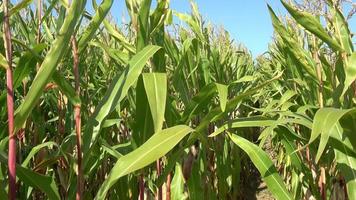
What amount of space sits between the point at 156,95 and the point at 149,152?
0.49 feet

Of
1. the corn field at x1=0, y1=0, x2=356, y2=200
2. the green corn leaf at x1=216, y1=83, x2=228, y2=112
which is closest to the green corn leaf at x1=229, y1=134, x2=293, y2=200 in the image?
the corn field at x1=0, y1=0, x2=356, y2=200

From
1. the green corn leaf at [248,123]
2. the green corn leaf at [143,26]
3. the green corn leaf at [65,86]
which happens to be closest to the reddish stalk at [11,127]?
the green corn leaf at [65,86]

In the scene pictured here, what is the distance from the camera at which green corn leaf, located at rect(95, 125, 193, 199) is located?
2.87 feet

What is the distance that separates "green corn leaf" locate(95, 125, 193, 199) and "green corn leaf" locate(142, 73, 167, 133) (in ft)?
0.11

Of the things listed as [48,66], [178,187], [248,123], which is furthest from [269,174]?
[48,66]

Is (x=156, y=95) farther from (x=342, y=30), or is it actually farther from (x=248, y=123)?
(x=342, y=30)

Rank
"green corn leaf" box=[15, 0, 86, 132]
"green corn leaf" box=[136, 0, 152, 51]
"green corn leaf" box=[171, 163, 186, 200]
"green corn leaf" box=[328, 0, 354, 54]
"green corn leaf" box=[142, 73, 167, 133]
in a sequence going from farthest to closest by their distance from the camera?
1. "green corn leaf" box=[171, 163, 186, 200]
2. "green corn leaf" box=[328, 0, 354, 54]
3. "green corn leaf" box=[136, 0, 152, 51]
4. "green corn leaf" box=[142, 73, 167, 133]
5. "green corn leaf" box=[15, 0, 86, 132]

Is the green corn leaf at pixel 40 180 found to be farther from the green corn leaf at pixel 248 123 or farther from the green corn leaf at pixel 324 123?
the green corn leaf at pixel 324 123

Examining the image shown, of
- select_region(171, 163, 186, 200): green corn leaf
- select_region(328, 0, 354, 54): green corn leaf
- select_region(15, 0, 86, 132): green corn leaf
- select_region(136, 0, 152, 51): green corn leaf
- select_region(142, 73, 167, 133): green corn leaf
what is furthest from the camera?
select_region(171, 163, 186, 200): green corn leaf

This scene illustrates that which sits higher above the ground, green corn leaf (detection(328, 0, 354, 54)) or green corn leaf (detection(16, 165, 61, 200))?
green corn leaf (detection(328, 0, 354, 54))

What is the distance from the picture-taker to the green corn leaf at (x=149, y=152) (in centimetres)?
87

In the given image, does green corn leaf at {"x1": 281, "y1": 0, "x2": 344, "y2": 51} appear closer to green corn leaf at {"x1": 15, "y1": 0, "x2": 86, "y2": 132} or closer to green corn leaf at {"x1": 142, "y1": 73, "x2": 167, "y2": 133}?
green corn leaf at {"x1": 142, "y1": 73, "x2": 167, "y2": 133}

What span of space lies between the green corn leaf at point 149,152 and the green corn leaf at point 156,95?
1.3 inches

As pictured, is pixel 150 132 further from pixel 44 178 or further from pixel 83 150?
pixel 44 178
